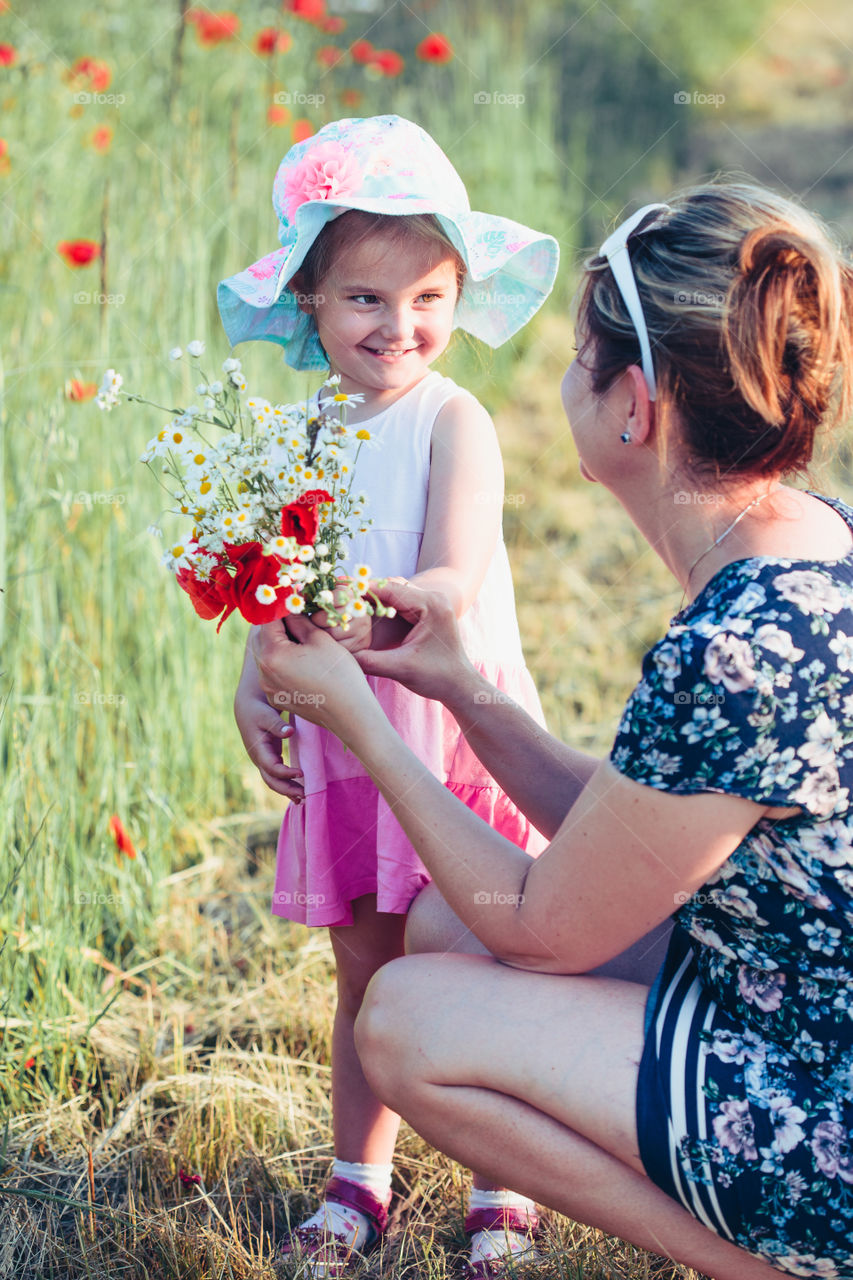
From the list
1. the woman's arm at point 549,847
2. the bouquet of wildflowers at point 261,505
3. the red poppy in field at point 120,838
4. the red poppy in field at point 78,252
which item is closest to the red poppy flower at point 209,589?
the bouquet of wildflowers at point 261,505

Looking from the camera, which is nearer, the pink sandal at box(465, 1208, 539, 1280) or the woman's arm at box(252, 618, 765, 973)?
the woman's arm at box(252, 618, 765, 973)

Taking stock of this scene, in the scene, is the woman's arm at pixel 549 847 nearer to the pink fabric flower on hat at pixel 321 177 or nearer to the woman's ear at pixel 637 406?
the woman's ear at pixel 637 406

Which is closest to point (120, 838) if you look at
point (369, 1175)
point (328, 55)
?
point (369, 1175)

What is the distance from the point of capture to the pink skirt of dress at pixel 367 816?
1.64 m

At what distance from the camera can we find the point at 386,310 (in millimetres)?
1604

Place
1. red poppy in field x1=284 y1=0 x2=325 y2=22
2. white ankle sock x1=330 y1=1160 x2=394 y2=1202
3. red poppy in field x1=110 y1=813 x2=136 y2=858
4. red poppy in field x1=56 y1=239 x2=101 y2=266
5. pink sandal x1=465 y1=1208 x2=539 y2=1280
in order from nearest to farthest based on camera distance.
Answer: pink sandal x1=465 y1=1208 x2=539 y2=1280 < white ankle sock x1=330 y1=1160 x2=394 y2=1202 < red poppy in field x1=110 y1=813 x2=136 y2=858 < red poppy in field x1=56 y1=239 x2=101 y2=266 < red poppy in field x1=284 y1=0 x2=325 y2=22

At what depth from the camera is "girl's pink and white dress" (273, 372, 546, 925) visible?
1.64m

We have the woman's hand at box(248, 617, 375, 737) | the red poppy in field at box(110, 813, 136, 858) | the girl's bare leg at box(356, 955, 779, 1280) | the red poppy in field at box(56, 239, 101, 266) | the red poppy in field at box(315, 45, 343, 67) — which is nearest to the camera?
the girl's bare leg at box(356, 955, 779, 1280)

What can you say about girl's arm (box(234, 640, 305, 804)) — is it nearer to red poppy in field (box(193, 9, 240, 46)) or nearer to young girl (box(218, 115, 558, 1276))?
young girl (box(218, 115, 558, 1276))

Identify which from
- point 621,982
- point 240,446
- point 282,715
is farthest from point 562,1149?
point 240,446

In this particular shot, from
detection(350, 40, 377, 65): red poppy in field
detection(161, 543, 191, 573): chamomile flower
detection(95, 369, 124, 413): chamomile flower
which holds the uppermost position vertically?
detection(350, 40, 377, 65): red poppy in field

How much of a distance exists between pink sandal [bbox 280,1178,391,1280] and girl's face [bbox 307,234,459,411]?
1116mm

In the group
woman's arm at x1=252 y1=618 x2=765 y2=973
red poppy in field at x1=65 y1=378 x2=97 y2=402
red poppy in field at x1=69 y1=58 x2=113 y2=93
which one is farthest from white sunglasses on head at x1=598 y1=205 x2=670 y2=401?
red poppy in field at x1=69 y1=58 x2=113 y2=93

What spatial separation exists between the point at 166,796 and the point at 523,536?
6.62 feet
